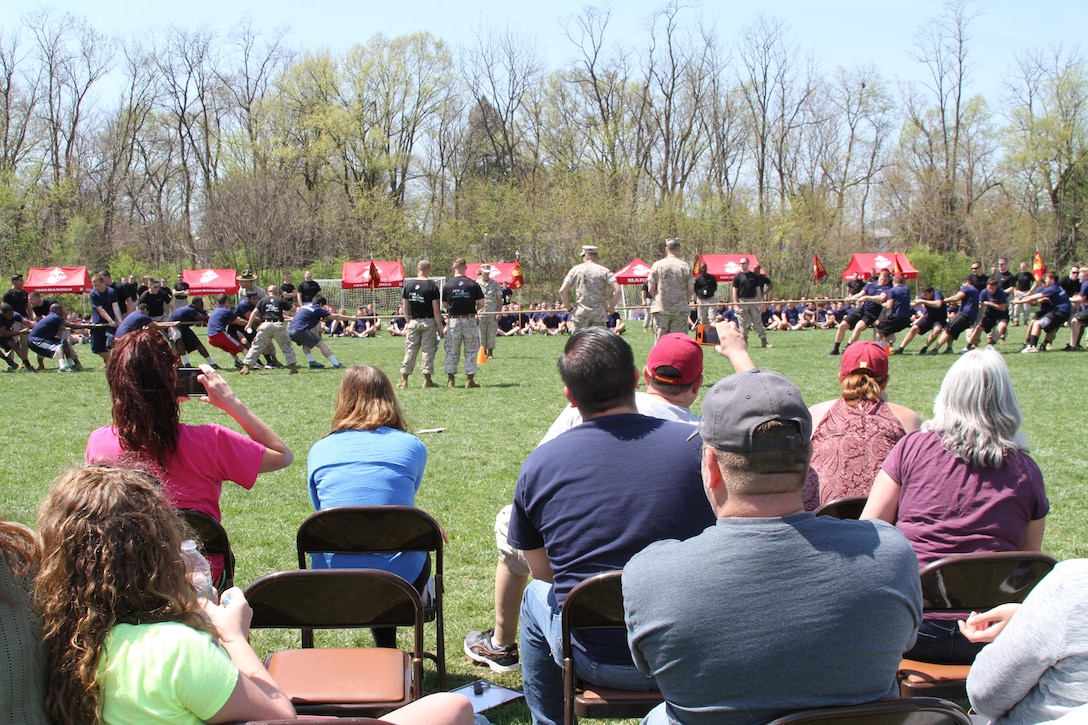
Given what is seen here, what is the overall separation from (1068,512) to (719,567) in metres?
5.43

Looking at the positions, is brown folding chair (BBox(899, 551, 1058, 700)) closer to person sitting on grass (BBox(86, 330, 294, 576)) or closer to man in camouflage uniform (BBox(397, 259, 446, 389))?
person sitting on grass (BBox(86, 330, 294, 576))

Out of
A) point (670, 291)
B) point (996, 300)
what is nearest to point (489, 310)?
point (670, 291)

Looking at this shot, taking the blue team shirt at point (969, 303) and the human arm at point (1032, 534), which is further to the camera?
the blue team shirt at point (969, 303)

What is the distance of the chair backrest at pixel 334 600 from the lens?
114 inches

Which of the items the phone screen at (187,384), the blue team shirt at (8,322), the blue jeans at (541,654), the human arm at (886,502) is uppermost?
the phone screen at (187,384)

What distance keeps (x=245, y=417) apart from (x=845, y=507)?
2465 mm

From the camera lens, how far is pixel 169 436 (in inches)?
141

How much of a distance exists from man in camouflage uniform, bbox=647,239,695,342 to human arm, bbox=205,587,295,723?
12678 millimetres

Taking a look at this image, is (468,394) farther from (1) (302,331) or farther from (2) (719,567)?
(2) (719,567)

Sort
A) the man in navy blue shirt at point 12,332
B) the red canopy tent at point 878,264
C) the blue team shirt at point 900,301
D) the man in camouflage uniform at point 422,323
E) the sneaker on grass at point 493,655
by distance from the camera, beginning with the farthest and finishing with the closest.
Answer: the red canopy tent at point 878,264, the blue team shirt at point 900,301, the man in navy blue shirt at point 12,332, the man in camouflage uniform at point 422,323, the sneaker on grass at point 493,655

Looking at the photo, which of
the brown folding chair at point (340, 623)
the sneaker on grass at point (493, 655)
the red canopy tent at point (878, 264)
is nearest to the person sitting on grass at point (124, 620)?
the brown folding chair at point (340, 623)

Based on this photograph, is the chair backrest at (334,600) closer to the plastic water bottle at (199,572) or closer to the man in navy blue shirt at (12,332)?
the plastic water bottle at (199,572)

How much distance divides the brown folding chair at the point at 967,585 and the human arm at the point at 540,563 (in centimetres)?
115

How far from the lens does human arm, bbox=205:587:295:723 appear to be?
1961 millimetres
